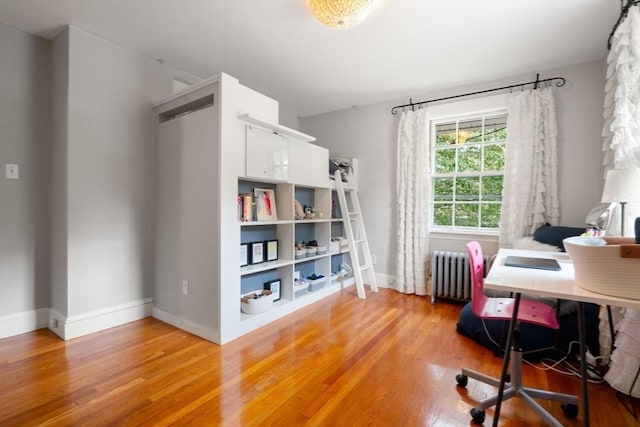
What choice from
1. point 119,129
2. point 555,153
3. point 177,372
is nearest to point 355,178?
point 555,153

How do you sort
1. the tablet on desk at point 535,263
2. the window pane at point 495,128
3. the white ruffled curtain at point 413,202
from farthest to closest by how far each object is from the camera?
the white ruffled curtain at point 413,202 → the window pane at point 495,128 → the tablet on desk at point 535,263

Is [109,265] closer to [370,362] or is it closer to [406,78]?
[370,362]

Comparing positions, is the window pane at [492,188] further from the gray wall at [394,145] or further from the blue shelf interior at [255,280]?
the blue shelf interior at [255,280]

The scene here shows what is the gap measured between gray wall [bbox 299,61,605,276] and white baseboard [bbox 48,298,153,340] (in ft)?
9.01

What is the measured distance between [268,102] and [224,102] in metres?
0.51

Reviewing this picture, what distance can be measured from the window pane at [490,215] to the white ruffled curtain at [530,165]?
0.25 m

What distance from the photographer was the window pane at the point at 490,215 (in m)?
3.27

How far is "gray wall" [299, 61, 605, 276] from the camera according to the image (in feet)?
8.98

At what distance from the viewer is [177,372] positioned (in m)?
1.83

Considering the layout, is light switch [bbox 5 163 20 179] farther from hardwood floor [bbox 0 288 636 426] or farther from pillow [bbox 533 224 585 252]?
pillow [bbox 533 224 585 252]

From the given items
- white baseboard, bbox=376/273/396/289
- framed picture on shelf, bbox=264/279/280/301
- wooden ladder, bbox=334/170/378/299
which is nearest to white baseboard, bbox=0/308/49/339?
framed picture on shelf, bbox=264/279/280/301

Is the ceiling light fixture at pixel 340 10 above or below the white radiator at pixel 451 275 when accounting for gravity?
above

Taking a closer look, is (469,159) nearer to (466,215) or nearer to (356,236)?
(466,215)

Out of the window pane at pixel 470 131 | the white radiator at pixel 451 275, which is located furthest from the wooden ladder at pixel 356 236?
the window pane at pixel 470 131
